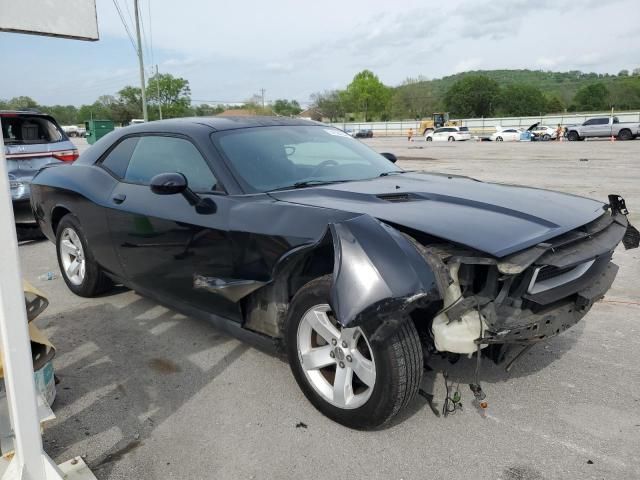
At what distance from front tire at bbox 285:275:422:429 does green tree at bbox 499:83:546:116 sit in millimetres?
103323

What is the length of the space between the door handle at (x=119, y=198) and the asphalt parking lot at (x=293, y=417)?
0.96 m

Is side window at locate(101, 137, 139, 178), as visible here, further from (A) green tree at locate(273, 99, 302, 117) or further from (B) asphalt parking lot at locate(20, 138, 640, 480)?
(A) green tree at locate(273, 99, 302, 117)

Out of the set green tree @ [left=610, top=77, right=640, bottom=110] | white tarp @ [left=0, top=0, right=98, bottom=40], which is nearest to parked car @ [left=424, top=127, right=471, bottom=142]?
white tarp @ [left=0, top=0, right=98, bottom=40]

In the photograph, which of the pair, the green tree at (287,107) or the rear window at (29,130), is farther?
the green tree at (287,107)

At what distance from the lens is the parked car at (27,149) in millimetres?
7488

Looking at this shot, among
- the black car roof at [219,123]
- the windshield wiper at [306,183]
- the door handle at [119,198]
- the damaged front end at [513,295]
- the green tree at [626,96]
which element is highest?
the green tree at [626,96]

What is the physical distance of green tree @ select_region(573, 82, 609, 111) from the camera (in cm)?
8881

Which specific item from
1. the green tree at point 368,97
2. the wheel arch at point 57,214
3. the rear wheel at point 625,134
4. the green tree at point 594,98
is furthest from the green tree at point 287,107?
the wheel arch at point 57,214

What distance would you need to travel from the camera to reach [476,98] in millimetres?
99812

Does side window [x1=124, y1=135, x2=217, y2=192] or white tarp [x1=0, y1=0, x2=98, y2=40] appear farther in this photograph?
side window [x1=124, y1=135, x2=217, y2=192]

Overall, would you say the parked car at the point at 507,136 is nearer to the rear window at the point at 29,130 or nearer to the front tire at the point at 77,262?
the rear window at the point at 29,130

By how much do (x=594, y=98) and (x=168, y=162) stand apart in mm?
101246

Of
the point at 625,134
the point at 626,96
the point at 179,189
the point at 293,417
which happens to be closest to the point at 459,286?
the point at 293,417

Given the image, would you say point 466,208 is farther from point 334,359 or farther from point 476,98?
point 476,98
